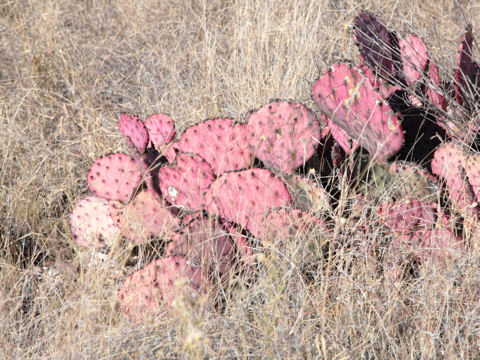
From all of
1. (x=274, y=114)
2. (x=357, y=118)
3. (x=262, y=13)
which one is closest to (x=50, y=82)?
(x=262, y=13)

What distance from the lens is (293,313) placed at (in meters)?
1.64

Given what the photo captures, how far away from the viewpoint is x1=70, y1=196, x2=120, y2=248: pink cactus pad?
216cm

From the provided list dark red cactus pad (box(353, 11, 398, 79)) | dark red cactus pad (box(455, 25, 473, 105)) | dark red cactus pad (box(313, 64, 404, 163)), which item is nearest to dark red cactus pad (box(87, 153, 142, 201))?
dark red cactus pad (box(313, 64, 404, 163))

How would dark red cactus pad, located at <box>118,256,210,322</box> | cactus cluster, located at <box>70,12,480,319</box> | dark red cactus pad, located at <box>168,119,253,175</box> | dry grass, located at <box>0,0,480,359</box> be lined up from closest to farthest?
dry grass, located at <box>0,0,480,359</box> < dark red cactus pad, located at <box>118,256,210,322</box> < cactus cluster, located at <box>70,12,480,319</box> < dark red cactus pad, located at <box>168,119,253,175</box>

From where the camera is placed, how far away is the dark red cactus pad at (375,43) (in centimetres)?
218

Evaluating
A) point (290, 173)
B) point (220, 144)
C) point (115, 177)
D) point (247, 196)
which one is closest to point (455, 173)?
point (290, 173)

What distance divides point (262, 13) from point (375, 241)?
1571mm

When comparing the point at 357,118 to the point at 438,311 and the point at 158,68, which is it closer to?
the point at 438,311

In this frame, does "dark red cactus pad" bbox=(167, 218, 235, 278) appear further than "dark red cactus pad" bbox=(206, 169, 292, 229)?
No

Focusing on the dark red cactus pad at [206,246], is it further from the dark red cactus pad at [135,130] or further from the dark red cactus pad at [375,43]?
the dark red cactus pad at [375,43]

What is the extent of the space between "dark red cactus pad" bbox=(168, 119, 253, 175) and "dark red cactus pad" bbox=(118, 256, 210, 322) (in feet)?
1.40

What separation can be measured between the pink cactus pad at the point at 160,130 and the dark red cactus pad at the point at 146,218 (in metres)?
0.26

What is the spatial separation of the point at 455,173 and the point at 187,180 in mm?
901

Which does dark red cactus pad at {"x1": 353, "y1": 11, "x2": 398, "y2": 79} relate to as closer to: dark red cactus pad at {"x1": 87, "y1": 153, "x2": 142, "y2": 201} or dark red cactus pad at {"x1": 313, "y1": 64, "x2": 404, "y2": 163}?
dark red cactus pad at {"x1": 313, "y1": 64, "x2": 404, "y2": 163}
